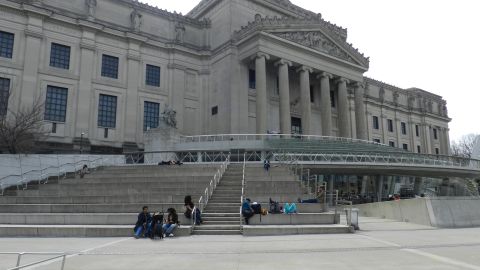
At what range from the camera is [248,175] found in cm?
2311

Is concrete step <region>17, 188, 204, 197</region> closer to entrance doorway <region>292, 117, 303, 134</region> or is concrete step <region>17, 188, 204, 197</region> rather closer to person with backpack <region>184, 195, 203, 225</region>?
person with backpack <region>184, 195, 203, 225</region>

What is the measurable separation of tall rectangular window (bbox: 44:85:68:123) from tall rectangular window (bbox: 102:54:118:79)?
5.05m

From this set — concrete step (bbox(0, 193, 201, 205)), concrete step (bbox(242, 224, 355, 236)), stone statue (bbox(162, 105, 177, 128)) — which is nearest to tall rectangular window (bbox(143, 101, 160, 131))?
stone statue (bbox(162, 105, 177, 128))

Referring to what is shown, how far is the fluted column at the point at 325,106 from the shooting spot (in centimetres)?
4806

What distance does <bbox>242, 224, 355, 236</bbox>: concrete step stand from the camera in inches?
563

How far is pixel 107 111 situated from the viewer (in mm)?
43812

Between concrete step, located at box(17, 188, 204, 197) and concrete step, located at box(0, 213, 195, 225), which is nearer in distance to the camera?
concrete step, located at box(0, 213, 195, 225)

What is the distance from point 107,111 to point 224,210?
30737 mm

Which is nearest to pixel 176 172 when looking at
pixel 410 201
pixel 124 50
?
pixel 410 201

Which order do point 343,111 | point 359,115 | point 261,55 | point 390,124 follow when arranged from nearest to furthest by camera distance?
point 261,55 < point 343,111 < point 359,115 < point 390,124

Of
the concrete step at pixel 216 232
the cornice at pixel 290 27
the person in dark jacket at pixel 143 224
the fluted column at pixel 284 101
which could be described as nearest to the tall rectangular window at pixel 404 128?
the cornice at pixel 290 27

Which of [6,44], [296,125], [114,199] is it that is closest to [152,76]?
[6,44]

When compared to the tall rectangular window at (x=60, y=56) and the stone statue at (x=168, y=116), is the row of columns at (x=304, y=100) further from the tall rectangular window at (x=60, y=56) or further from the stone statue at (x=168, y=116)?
the tall rectangular window at (x=60, y=56)

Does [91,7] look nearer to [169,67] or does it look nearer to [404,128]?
[169,67]
